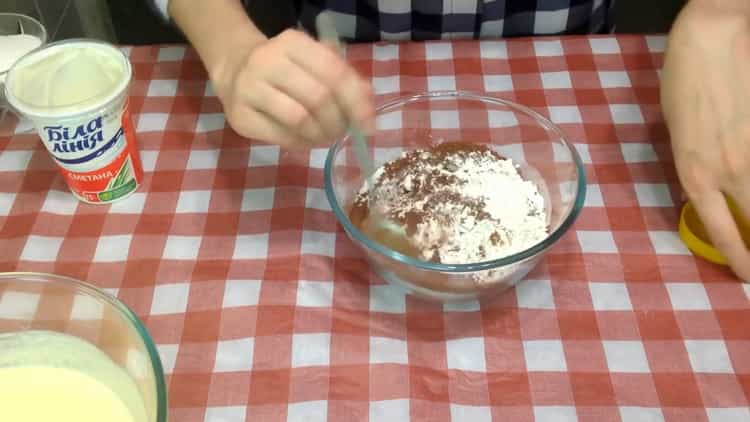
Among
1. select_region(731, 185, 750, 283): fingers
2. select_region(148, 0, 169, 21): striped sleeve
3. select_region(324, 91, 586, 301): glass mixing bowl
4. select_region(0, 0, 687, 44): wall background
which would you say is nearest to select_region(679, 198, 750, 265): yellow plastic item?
select_region(731, 185, 750, 283): fingers

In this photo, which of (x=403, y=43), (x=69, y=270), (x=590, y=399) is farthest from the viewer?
(x=403, y=43)

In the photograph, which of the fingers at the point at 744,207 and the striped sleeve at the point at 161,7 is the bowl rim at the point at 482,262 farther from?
the striped sleeve at the point at 161,7

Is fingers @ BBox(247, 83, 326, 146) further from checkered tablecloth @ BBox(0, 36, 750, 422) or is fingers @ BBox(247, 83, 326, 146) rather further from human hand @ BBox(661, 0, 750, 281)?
human hand @ BBox(661, 0, 750, 281)

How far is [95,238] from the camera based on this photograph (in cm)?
82

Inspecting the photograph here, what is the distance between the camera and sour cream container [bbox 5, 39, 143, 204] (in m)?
0.77

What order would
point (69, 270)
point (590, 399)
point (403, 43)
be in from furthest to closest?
point (403, 43) < point (69, 270) < point (590, 399)

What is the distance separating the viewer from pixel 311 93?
708 mm

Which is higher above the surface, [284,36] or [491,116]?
[284,36]

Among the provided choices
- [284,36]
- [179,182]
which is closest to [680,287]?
[284,36]

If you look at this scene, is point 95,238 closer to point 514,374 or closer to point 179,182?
point 179,182

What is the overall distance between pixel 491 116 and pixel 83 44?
18.9 inches

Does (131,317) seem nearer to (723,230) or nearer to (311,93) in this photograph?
(311,93)

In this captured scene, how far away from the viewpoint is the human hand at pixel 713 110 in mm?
732

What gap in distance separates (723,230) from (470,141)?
30cm
